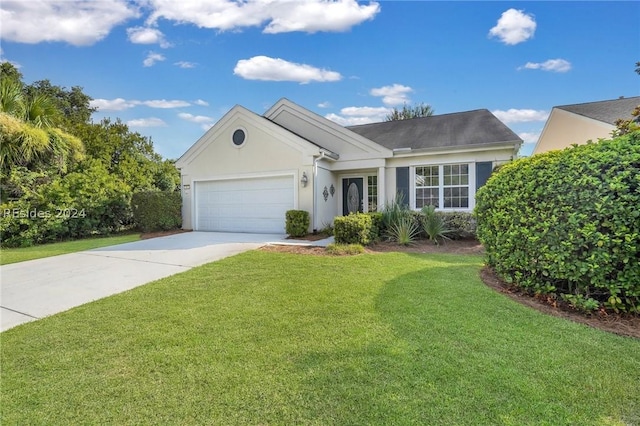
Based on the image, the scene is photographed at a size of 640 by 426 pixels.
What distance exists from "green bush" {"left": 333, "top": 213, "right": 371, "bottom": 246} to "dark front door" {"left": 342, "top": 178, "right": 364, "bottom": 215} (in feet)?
13.8

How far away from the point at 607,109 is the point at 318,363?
51.9ft

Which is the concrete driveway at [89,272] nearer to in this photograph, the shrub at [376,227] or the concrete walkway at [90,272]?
the concrete walkway at [90,272]

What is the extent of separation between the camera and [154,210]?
13.0m

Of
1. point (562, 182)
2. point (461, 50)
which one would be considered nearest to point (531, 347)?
point (562, 182)

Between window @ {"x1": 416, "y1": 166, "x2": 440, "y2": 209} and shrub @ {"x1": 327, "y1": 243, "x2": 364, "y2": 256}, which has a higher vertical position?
Answer: window @ {"x1": 416, "y1": 166, "x2": 440, "y2": 209}

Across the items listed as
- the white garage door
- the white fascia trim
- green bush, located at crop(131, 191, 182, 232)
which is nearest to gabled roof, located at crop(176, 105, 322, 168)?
the white garage door

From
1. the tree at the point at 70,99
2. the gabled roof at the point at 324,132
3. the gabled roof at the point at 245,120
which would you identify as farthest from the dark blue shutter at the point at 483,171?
the tree at the point at 70,99

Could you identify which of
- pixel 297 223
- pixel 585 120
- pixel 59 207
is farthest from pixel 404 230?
pixel 59 207

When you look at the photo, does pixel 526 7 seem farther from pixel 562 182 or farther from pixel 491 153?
pixel 562 182

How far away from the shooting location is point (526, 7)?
30.2ft

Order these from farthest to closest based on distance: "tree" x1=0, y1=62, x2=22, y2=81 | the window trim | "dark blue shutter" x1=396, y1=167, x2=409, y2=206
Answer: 1. "tree" x1=0, y1=62, x2=22, y2=81
2. "dark blue shutter" x1=396, y1=167, x2=409, y2=206
3. the window trim

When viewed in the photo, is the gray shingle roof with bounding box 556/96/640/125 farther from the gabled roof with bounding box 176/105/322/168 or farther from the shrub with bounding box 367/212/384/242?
the gabled roof with bounding box 176/105/322/168

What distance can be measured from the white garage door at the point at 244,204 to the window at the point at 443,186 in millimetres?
4965

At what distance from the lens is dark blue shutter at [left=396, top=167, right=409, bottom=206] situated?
12.0 meters
